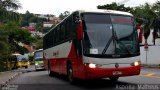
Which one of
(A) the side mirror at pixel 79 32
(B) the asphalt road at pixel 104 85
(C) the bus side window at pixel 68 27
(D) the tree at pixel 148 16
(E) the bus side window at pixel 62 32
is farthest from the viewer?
(D) the tree at pixel 148 16

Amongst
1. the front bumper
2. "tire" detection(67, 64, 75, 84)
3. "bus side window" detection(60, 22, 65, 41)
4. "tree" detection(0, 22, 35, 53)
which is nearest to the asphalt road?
"tire" detection(67, 64, 75, 84)

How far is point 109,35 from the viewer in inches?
598

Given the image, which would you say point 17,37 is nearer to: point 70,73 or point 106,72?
point 70,73

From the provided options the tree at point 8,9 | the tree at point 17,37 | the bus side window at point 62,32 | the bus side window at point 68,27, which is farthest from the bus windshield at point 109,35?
the tree at point 17,37

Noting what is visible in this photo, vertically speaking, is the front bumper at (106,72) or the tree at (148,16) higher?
the tree at (148,16)

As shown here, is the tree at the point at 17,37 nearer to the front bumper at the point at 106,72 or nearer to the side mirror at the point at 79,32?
the side mirror at the point at 79,32

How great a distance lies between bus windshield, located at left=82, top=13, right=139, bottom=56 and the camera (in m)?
15.0

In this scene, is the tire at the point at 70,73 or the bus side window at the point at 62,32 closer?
the tire at the point at 70,73

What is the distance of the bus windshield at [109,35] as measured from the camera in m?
15.0

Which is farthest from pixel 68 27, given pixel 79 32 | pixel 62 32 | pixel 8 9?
pixel 8 9

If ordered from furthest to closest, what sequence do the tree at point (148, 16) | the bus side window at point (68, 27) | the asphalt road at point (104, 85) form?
1. the tree at point (148, 16)
2. the bus side window at point (68, 27)
3. the asphalt road at point (104, 85)

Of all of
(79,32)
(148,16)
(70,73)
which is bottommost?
(70,73)

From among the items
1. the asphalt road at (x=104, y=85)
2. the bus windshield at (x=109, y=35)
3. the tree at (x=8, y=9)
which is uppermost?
the tree at (x=8, y=9)

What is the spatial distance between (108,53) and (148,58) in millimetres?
30449
